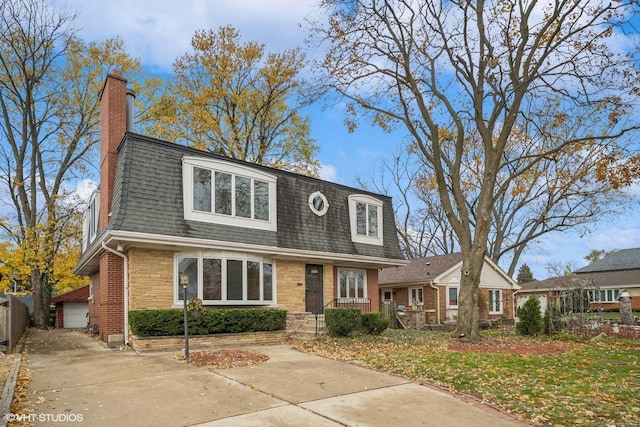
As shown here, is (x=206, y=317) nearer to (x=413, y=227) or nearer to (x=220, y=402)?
(x=220, y=402)

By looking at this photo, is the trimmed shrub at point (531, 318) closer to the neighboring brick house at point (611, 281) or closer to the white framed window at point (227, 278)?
the white framed window at point (227, 278)

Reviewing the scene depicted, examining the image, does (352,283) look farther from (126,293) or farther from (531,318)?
(126,293)

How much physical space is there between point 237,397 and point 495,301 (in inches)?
977

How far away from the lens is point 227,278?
14.1m

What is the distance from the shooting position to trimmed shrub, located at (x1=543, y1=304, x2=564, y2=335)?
17.2 metres

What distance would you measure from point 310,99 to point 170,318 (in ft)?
30.9

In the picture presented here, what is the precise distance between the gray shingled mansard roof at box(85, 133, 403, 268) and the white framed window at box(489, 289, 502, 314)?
13.3 metres

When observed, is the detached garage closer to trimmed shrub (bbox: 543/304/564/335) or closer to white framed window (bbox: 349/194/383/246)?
white framed window (bbox: 349/194/383/246)

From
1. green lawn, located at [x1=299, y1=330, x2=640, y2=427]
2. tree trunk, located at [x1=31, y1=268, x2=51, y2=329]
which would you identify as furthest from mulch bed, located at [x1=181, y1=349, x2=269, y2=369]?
tree trunk, located at [x1=31, y1=268, x2=51, y2=329]

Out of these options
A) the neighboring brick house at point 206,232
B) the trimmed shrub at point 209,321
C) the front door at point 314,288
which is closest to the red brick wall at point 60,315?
the neighboring brick house at point 206,232

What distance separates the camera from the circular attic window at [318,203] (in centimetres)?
1711

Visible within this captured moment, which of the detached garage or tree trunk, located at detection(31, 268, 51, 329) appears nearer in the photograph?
tree trunk, located at detection(31, 268, 51, 329)

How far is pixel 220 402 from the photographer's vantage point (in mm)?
6516

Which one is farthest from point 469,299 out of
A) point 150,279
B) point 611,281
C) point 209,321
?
point 611,281
